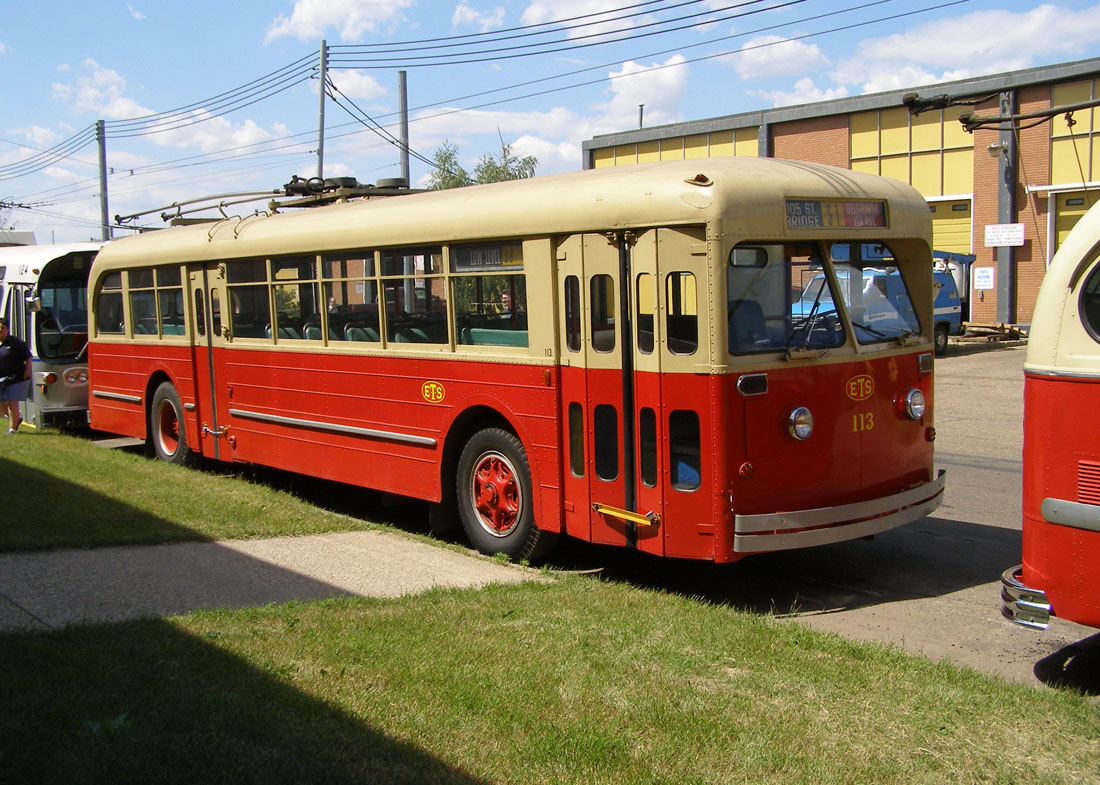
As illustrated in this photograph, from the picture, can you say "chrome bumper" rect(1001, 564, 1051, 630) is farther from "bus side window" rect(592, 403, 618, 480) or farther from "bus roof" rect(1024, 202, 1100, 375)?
"bus side window" rect(592, 403, 618, 480)

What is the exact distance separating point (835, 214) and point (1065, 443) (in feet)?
8.06

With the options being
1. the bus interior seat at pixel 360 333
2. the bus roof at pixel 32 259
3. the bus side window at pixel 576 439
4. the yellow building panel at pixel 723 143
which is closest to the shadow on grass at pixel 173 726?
the bus side window at pixel 576 439

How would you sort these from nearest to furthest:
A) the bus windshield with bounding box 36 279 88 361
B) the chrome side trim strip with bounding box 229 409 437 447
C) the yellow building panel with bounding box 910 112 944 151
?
the chrome side trim strip with bounding box 229 409 437 447 < the bus windshield with bounding box 36 279 88 361 < the yellow building panel with bounding box 910 112 944 151

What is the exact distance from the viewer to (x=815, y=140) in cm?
3853

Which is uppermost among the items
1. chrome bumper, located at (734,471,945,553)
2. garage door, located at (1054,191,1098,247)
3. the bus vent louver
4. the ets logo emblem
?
garage door, located at (1054,191,1098,247)

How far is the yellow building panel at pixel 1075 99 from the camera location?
31.9 meters

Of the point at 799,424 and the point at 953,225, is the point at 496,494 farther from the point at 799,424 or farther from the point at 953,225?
the point at 953,225

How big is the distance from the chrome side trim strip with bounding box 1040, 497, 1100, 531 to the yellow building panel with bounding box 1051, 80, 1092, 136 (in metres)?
30.9

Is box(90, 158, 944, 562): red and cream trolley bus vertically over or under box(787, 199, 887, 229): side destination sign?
under

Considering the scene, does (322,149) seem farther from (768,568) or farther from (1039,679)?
(1039,679)

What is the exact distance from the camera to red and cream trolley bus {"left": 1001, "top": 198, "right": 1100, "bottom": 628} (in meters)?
4.98

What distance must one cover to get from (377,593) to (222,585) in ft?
3.45

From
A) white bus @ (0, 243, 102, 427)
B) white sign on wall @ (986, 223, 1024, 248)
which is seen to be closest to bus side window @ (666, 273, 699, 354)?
white bus @ (0, 243, 102, 427)

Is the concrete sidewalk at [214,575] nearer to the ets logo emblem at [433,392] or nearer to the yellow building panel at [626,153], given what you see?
the ets logo emblem at [433,392]
